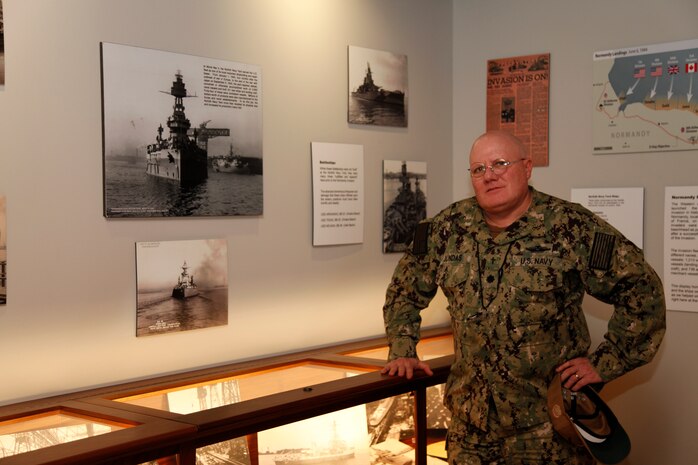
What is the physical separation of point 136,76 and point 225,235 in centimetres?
71

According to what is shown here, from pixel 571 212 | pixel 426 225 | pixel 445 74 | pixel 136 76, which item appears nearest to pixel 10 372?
pixel 136 76

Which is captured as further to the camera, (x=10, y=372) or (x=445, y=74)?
(x=445, y=74)

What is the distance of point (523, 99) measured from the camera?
3783 mm

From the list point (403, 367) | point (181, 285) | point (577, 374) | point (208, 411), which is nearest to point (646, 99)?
point (577, 374)

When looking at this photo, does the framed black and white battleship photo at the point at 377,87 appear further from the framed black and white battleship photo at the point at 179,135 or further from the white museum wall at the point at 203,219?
the framed black and white battleship photo at the point at 179,135

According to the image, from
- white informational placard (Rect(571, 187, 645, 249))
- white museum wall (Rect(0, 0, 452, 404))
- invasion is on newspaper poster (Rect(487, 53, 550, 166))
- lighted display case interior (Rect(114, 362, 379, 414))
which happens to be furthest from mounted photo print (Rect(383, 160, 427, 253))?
lighted display case interior (Rect(114, 362, 379, 414))

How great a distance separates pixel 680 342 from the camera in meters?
3.31

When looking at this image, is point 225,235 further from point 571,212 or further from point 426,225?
point 571,212

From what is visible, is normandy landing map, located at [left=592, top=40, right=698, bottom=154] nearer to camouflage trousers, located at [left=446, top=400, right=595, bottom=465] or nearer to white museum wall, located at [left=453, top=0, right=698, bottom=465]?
white museum wall, located at [left=453, top=0, right=698, bottom=465]

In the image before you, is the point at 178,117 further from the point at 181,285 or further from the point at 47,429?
the point at 47,429

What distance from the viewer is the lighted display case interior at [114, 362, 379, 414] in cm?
246

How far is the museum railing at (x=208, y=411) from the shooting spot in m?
2.00

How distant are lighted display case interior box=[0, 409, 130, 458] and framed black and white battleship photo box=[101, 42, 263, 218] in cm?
74

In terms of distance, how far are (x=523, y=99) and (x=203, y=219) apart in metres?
1.78
